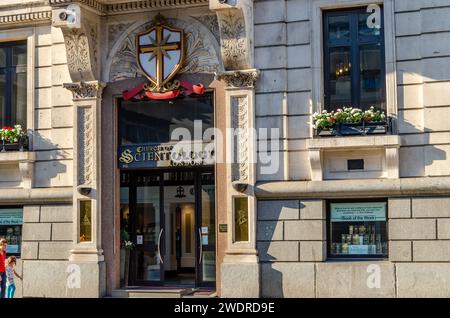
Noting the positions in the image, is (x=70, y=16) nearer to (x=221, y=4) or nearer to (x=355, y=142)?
(x=221, y=4)

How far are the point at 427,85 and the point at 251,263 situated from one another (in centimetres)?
585

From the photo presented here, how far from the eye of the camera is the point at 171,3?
20.6 m

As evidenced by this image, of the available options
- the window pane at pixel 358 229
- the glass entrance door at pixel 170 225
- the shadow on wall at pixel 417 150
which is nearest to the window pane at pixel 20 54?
the glass entrance door at pixel 170 225

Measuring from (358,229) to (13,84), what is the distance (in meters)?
10.3

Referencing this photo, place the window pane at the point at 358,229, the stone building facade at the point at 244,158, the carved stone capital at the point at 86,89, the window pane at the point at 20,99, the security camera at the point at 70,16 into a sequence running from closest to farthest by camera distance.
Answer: the stone building facade at the point at 244,158 < the window pane at the point at 358,229 < the security camera at the point at 70,16 < the carved stone capital at the point at 86,89 < the window pane at the point at 20,99

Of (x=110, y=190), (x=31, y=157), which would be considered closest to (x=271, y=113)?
(x=110, y=190)

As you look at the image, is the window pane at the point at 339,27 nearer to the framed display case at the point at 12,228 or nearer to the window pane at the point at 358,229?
the window pane at the point at 358,229

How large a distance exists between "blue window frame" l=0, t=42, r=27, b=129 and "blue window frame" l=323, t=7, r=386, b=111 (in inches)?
334

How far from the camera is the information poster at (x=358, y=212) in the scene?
18.9m

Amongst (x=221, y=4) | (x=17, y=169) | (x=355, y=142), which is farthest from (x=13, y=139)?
(x=355, y=142)

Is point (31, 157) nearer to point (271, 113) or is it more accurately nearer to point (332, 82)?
point (271, 113)

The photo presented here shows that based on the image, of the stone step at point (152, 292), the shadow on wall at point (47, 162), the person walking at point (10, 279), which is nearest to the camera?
the person walking at point (10, 279)

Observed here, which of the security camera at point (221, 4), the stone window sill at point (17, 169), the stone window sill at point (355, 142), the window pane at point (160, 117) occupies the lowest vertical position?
the stone window sill at point (17, 169)

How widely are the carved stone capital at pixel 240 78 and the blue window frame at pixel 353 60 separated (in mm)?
1757
